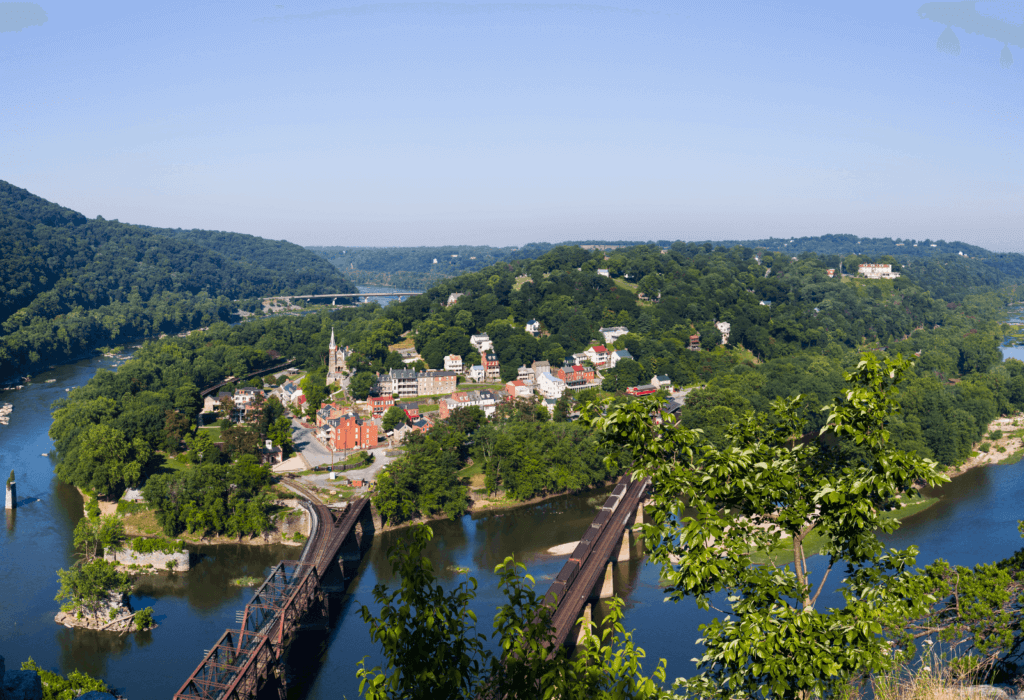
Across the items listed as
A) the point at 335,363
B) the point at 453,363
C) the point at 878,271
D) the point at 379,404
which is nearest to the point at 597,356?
the point at 453,363

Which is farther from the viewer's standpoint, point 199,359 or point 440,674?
point 199,359

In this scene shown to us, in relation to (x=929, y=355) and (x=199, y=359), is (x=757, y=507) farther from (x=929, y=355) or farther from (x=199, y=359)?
(x=929, y=355)

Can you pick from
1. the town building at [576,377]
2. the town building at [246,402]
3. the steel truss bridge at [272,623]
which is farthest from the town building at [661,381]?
the steel truss bridge at [272,623]

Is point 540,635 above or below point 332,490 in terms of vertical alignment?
above

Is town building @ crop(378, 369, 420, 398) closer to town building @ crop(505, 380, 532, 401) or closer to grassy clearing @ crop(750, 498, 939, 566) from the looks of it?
town building @ crop(505, 380, 532, 401)

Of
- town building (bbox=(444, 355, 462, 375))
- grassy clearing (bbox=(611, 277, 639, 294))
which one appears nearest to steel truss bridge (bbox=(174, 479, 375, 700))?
town building (bbox=(444, 355, 462, 375))

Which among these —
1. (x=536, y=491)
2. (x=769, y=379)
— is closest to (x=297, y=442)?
(x=536, y=491)
